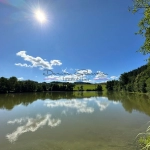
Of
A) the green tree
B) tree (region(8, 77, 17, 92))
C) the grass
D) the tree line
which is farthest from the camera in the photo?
tree (region(8, 77, 17, 92))

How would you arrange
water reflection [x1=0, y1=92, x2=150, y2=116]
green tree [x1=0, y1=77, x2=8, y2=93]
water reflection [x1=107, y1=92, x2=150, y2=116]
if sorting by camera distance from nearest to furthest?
water reflection [x1=107, y1=92, x2=150, y2=116] < water reflection [x1=0, y1=92, x2=150, y2=116] < green tree [x1=0, y1=77, x2=8, y2=93]

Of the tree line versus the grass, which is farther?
the tree line

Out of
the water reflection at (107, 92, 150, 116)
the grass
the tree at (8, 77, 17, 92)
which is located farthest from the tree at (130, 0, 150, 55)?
the tree at (8, 77, 17, 92)

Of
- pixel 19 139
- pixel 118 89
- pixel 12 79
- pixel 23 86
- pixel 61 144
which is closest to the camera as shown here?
pixel 61 144

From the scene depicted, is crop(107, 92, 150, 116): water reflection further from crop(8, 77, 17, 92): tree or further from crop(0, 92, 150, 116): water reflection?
crop(8, 77, 17, 92): tree

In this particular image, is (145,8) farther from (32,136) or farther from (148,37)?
(32,136)

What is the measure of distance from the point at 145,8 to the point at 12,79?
70.3 metres

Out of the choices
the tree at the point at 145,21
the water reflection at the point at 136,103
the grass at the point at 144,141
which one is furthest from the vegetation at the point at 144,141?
the water reflection at the point at 136,103

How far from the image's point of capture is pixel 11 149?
23.6 ft

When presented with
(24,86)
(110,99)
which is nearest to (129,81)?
(110,99)

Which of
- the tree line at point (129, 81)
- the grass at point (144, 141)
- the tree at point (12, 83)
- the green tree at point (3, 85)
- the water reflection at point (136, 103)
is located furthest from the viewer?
the tree at point (12, 83)

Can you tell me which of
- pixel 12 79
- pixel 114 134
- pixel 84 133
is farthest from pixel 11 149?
pixel 12 79

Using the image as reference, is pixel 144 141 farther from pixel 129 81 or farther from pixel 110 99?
pixel 129 81

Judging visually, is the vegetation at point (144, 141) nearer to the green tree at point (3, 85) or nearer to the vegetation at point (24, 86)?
the green tree at point (3, 85)
